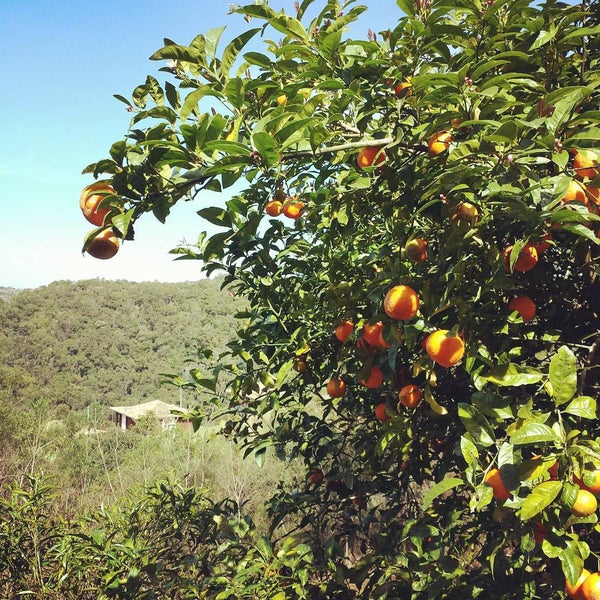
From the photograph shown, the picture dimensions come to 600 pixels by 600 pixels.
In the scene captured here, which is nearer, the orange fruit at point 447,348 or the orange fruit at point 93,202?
the orange fruit at point 93,202

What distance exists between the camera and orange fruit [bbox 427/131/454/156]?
3.19ft

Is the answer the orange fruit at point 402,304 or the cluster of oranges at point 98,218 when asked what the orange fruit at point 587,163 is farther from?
the cluster of oranges at point 98,218

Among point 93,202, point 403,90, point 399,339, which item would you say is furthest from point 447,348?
point 93,202

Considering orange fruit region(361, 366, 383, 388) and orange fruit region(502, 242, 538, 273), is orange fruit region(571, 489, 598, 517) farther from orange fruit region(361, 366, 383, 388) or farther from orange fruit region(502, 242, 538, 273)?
orange fruit region(361, 366, 383, 388)

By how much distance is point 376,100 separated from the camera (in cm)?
103

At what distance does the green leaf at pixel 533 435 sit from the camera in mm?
693

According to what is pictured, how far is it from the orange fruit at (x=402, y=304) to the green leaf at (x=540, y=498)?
16.5 inches

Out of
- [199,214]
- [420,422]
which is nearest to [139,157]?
[199,214]

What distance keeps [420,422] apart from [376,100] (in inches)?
42.0

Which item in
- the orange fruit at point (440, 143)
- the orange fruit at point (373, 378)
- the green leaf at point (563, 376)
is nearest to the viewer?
the green leaf at point (563, 376)

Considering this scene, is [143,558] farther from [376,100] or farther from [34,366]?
[34,366]

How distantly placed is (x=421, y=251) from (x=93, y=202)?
74cm

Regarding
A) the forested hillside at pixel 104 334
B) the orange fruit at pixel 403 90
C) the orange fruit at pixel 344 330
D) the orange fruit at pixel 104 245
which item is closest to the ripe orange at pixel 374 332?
the orange fruit at pixel 344 330

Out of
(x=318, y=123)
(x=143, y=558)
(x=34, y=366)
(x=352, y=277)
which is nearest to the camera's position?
(x=318, y=123)
